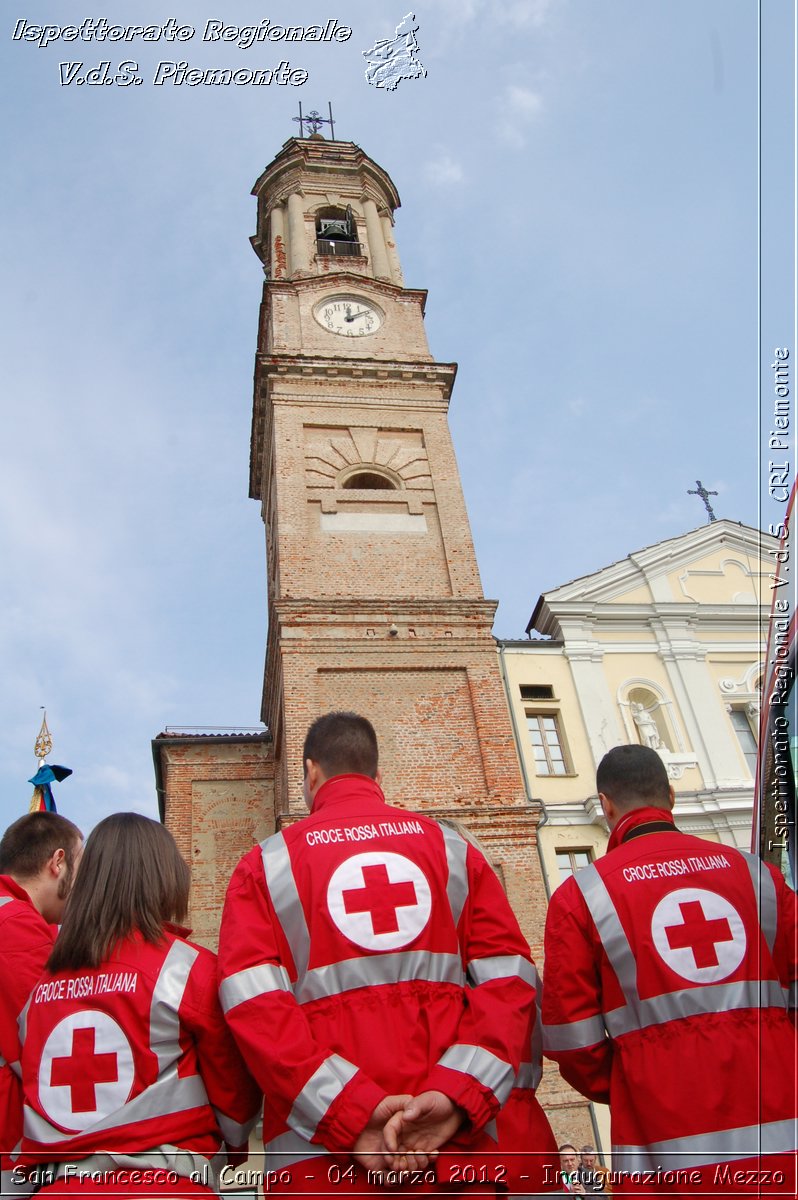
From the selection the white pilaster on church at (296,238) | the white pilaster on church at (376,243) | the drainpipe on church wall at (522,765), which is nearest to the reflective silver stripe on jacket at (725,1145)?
the drainpipe on church wall at (522,765)

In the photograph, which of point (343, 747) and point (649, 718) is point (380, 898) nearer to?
point (343, 747)

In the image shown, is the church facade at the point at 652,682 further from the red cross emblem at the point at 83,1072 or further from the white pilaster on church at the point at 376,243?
the red cross emblem at the point at 83,1072

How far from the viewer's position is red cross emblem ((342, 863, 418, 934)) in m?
3.40

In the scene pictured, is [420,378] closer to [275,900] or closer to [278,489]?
[278,489]

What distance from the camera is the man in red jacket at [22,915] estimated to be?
3.50 m

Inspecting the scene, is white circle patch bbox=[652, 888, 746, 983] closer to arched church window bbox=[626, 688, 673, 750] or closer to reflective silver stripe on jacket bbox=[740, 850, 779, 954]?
reflective silver stripe on jacket bbox=[740, 850, 779, 954]

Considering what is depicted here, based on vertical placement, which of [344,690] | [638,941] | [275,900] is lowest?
[638,941]

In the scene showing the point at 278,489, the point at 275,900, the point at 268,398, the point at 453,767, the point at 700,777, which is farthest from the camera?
the point at 268,398

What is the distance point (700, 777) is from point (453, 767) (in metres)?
4.80

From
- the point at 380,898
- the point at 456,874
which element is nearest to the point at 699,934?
the point at 456,874

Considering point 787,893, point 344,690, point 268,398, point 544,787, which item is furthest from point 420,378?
point 787,893

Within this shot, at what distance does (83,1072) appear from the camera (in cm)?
319

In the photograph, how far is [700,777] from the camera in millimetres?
17078

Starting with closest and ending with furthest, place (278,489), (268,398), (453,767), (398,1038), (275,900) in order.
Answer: (398,1038) → (275,900) → (453,767) → (278,489) → (268,398)
